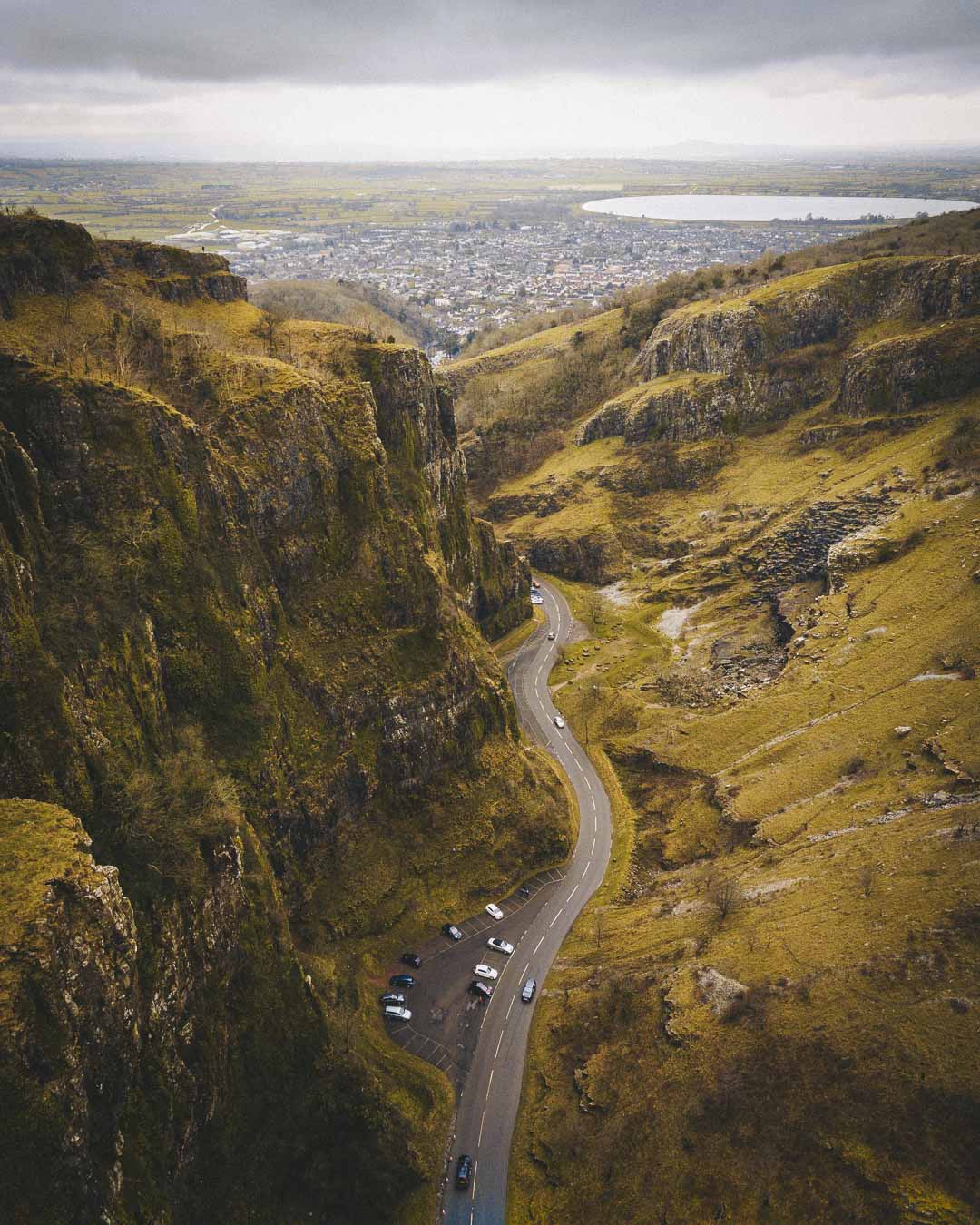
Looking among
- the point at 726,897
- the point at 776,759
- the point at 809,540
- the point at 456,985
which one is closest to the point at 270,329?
the point at 456,985

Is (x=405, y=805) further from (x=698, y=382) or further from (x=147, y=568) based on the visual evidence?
(x=698, y=382)

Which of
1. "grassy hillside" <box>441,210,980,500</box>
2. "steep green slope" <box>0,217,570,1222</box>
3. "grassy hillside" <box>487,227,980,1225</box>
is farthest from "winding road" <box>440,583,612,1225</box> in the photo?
"grassy hillside" <box>441,210,980,500</box>

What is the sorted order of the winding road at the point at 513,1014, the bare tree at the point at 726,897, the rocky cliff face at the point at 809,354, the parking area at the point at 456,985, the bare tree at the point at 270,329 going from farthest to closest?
the rocky cliff face at the point at 809,354 → the bare tree at the point at 270,329 → the bare tree at the point at 726,897 → the parking area at the point at 456,985 → the winding road at the point at 513,1014

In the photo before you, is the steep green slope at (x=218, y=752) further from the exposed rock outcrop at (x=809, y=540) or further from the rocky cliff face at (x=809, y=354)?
the rocky cliff face at (x=809, y=354)

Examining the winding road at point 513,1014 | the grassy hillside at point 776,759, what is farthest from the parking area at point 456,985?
the grassy hillside at point 776,759

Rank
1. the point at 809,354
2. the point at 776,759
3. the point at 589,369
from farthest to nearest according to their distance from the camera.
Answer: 1. the point at 589,369
2. the point at 809,354
3. the point at 776,759

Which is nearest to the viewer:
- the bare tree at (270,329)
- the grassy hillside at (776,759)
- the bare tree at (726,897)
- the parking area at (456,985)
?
the grassy hillside at (776,759)

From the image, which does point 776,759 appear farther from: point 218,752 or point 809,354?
point 809,354

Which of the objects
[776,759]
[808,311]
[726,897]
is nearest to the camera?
[726,897]

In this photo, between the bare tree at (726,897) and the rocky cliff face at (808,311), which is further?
the rocky cliff face at (808,311)
